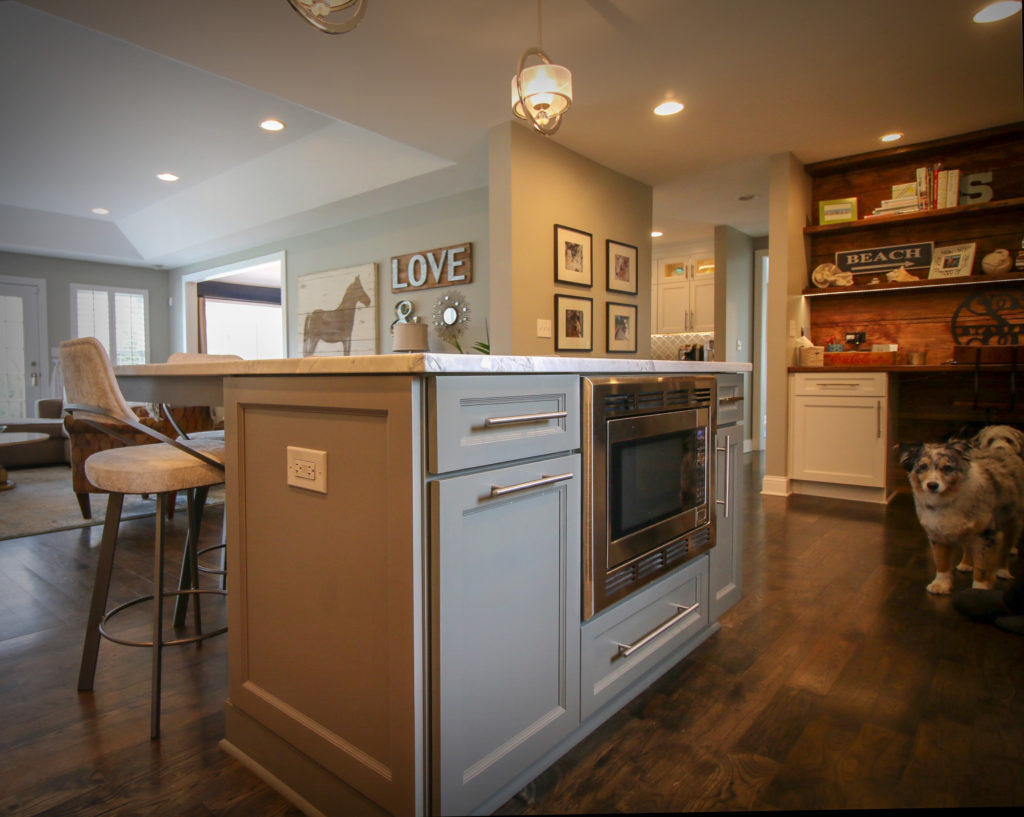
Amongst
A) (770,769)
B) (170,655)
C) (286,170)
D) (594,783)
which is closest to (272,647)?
(594,783)

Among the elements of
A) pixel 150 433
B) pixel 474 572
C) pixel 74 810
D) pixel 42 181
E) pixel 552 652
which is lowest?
pixel 74 810

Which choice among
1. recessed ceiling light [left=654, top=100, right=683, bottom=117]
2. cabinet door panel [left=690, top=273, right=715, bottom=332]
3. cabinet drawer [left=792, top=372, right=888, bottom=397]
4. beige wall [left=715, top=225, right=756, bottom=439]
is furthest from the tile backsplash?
recessed ceiling light [left=654, top=100, right=683, bottom=117]

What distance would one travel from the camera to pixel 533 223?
3.77 m

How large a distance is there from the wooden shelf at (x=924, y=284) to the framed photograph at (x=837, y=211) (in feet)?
1.60

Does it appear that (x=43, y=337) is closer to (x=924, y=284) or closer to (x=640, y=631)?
(x=640, y=631)

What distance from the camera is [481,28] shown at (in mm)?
2668

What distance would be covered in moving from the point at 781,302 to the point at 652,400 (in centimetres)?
320

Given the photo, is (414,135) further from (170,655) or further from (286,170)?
(170,655)

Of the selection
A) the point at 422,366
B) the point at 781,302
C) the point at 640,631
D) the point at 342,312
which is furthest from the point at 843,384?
the point at 342,312

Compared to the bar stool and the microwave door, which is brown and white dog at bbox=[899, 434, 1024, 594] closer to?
the microwave door

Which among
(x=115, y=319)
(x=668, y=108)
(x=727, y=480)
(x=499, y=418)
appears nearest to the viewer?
(x=499, y=418)

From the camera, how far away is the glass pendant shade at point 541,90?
232 centimetres

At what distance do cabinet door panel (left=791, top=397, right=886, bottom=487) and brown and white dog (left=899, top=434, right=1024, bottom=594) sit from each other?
1600mm

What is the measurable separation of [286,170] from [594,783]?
212 inches
